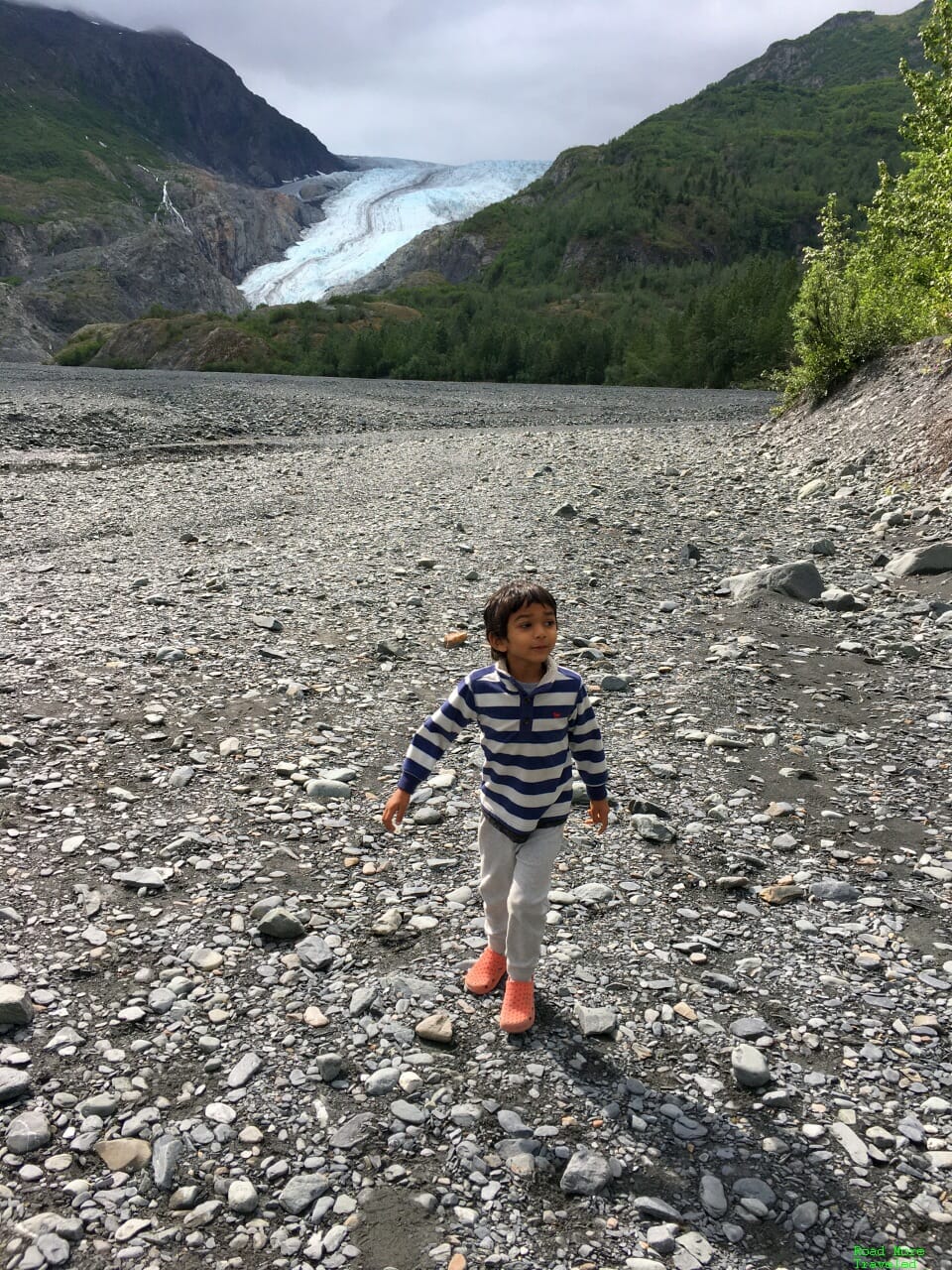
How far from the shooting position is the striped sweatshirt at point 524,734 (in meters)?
4.12

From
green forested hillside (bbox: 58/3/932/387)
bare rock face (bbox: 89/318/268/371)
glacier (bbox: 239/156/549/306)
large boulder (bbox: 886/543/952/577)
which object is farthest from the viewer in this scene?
glacier (bbox: 239/156/549/306)

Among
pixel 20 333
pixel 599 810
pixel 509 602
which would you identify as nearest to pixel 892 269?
pixel 599 810

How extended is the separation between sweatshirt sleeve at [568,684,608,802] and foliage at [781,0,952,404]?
13387 millimetres

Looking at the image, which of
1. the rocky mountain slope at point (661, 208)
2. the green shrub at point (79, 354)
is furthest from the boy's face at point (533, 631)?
the rocky mountain slope at point (661, 208)

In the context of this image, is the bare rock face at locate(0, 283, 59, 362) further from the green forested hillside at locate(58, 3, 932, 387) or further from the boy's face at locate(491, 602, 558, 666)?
the boy's face at locate(491, 602, 558, 666)

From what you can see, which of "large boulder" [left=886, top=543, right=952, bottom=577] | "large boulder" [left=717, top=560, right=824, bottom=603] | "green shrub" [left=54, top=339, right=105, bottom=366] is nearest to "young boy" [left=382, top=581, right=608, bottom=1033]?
"large boulder" [left=717, top=560, right=824, bottom=603]

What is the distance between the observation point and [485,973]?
174 inches

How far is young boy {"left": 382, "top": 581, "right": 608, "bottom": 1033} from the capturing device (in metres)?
4.11

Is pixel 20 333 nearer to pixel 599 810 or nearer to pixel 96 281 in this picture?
pixel 96 281

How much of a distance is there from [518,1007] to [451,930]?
34.6 inches

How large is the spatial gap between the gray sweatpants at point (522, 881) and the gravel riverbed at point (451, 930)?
0.37 metres

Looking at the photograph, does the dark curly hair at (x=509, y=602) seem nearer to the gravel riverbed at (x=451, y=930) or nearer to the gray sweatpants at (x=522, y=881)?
the gray sweatpants at (x=522, y=881)

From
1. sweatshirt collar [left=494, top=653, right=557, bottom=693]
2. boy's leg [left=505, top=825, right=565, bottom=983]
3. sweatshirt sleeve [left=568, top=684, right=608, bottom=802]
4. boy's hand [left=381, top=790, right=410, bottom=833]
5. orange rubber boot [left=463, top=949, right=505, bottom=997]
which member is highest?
sweatshirt collar [left=494, top=653, right=557, bottom=693]

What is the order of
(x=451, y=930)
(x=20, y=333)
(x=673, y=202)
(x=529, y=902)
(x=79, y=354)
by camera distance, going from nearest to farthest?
(x=529, y=902), (x=451, y=930), (x=79, y=354), (x=20, y=333), (x=673, y=202)
